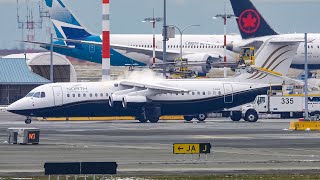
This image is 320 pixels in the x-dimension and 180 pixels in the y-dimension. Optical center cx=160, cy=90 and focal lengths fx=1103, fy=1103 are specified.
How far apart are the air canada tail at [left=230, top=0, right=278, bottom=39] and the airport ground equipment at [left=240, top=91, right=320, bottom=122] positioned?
4741 cm

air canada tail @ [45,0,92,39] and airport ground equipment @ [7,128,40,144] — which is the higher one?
air canada tail @ [45,0,92,39]

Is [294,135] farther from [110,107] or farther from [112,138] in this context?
[110,107]

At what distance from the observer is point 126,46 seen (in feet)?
462

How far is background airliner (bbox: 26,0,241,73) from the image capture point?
141 m

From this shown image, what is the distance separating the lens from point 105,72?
364 feet

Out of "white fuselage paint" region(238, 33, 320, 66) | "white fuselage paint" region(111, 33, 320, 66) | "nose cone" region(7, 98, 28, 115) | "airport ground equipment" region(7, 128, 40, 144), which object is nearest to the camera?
"airport ground equipment" region(7, 128, 40, 144)

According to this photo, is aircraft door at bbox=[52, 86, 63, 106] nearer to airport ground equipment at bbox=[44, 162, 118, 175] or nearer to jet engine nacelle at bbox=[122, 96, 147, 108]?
jet engine nacelle at bbox=[122, 96, 147, 108]

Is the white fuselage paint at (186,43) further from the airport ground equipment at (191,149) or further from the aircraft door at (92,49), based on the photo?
the airport ground equipment at (191,149)

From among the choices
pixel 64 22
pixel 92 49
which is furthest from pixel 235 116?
pixel 92 49

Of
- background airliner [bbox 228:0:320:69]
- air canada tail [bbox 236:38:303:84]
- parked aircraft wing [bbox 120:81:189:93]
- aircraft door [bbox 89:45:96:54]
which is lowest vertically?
parked aircraft wing [bbox 120:81:189:93]

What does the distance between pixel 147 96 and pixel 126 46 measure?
4917 cm

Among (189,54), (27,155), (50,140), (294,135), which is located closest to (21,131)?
(50,140)

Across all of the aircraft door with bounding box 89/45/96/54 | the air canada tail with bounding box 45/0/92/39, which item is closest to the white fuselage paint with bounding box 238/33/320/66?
the aircraft door with bounding box 89/45/96/54

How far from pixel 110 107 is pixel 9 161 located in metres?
40.0
